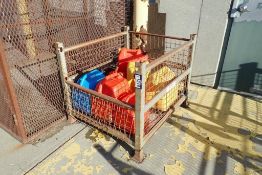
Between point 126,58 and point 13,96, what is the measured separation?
6.62 feet

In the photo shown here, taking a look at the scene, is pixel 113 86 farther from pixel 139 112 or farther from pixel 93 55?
pixel 93 55

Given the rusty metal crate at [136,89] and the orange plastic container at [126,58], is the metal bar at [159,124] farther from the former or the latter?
the orange plastic container at [126,58]

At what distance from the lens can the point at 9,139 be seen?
3855mm

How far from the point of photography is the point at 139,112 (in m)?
3.02

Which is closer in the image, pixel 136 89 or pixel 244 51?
pixel 136 89

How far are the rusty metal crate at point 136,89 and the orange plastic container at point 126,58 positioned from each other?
368mm

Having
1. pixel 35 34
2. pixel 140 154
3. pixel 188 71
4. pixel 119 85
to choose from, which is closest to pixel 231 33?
pixel 188 71

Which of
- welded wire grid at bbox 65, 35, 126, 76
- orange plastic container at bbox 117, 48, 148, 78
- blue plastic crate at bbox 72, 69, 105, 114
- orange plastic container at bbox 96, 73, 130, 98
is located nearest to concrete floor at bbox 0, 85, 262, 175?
blue plastic crate at bbox 72, 69, 105, 114

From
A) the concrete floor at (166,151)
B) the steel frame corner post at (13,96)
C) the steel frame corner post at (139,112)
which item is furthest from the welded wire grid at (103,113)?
the steel frame corner post at (13,96)

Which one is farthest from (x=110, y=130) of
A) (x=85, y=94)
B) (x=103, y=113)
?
(x=85, y=94)

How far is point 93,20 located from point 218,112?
3012 millimetres

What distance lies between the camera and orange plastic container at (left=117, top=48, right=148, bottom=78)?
4352mm

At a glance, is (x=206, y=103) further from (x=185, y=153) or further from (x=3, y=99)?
(x=3, y=99)

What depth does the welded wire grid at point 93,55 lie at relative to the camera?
432 centimetres
